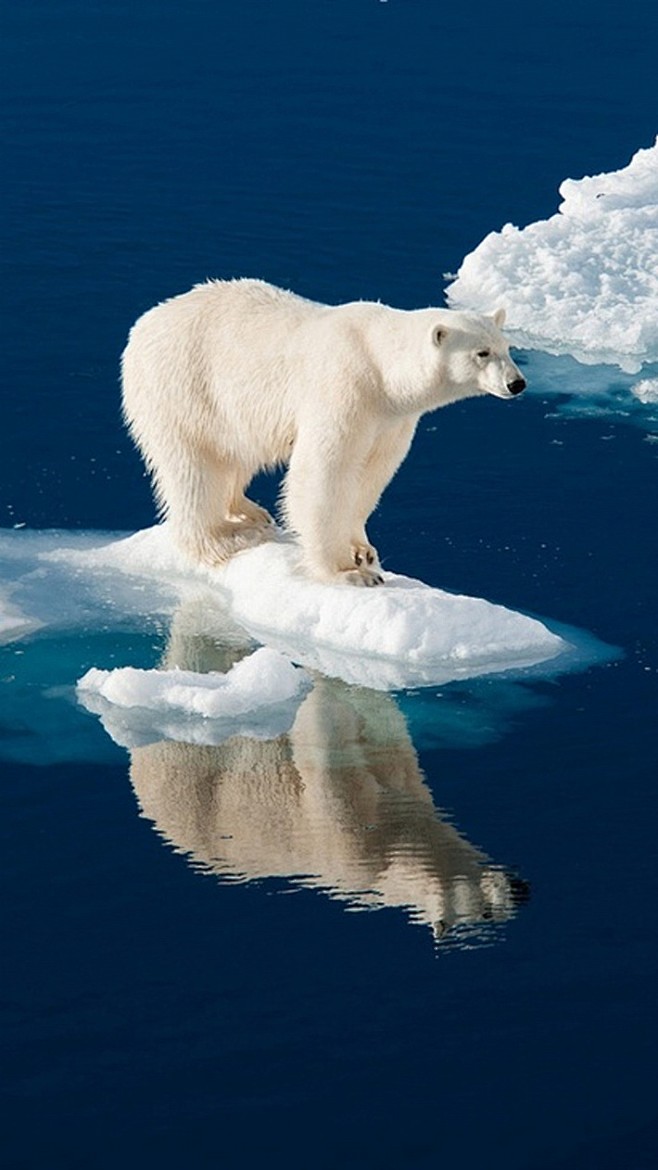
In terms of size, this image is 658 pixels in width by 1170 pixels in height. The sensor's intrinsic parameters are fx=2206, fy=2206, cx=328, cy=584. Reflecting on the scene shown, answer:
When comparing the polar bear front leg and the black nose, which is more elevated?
the black nose

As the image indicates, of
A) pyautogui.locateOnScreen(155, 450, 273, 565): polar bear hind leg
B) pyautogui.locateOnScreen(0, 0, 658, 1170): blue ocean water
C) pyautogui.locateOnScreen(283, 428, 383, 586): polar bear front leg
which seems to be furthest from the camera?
pyautogui.locateOnScreen(155, 450, 273, 565): polar bear hind leg

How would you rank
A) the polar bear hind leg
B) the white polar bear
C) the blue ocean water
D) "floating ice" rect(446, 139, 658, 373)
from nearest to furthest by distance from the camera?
the blue ocean water → the white polar bear → the polar bear hind leg → "floating ice" rect(446, 139, 658, 373)

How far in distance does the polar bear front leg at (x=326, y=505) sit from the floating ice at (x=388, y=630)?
0.09m

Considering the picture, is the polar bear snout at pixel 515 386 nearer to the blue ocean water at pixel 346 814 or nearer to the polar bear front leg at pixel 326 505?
the polar bear front leg at pixel 326 505

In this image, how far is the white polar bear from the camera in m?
7.68

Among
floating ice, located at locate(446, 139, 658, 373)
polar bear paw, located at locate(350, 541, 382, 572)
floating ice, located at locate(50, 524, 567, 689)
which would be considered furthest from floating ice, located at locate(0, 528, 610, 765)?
floating ice, located at locate(446, 139, 658, 373)

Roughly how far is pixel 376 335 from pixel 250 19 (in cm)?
859

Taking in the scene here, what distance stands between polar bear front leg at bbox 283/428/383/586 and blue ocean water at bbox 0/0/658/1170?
0.40 m

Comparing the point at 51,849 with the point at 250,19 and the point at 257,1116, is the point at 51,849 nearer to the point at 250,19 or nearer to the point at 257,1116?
the point at 257,1116

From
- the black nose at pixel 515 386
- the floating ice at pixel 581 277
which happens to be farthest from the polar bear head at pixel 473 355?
the floating ice at pixel 581 277

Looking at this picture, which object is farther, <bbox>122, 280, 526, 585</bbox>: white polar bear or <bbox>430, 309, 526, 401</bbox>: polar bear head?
<bbox>122, 280, 526, 585</bbox>: white polar bear

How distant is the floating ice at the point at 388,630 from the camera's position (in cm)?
752

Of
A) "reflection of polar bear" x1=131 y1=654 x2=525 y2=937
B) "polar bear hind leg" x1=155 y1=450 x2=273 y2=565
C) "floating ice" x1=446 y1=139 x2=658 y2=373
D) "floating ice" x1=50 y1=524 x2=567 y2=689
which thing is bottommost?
"reflection of polar bear" x1=131 y1=654 x2=525 y2=937

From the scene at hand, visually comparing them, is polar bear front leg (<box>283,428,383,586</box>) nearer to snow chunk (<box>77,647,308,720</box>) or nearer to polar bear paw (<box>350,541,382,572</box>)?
polar bear paw (<box>350,541,382,572</box>)
